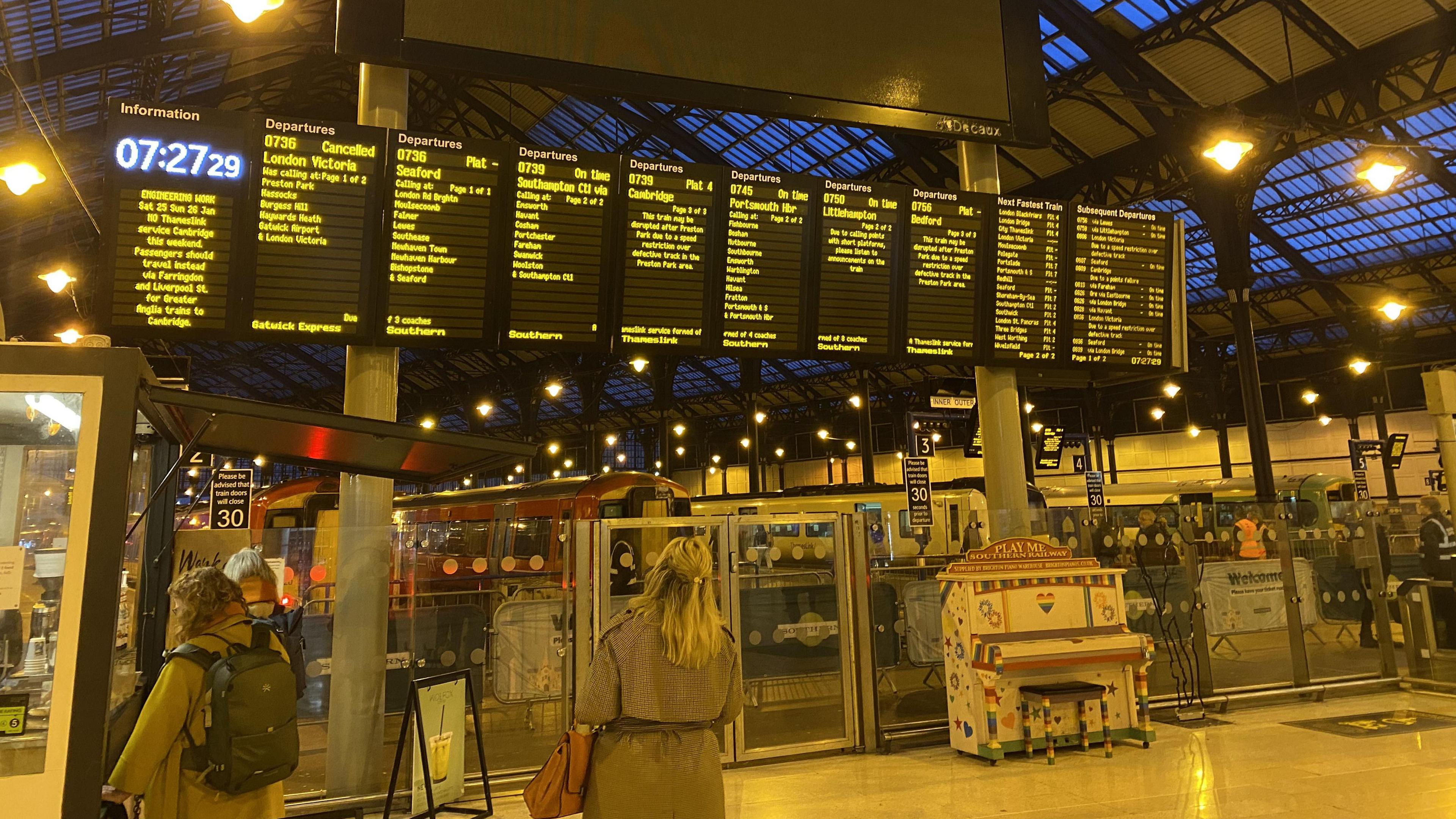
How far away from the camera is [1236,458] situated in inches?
1248

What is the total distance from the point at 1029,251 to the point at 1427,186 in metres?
19.6

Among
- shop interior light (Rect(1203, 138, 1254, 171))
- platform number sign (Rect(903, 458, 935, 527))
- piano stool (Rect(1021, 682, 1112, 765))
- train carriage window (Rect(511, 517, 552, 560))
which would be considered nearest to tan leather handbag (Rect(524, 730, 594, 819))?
piano stool (Rect(1021, 682, 1112, 765))

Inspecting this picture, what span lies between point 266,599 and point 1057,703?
5253 mm

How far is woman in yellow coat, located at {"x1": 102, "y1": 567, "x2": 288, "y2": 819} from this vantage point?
9.84 feet

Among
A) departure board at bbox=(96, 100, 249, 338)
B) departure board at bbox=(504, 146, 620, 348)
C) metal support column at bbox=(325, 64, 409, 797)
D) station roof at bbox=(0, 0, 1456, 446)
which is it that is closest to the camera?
departure board at bbox=(96, 100, 249, 338)

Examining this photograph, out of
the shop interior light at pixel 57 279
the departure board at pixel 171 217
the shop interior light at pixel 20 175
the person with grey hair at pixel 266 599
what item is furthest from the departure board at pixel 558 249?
the shop interior light at pixel 57 279

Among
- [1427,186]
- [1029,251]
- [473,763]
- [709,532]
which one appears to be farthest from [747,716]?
[1427,186]

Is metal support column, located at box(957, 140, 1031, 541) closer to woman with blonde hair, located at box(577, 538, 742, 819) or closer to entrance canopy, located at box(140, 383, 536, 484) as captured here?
entrance canopy, located at box(140, 383, 536, 484)

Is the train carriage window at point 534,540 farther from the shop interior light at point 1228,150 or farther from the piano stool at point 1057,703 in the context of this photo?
the shop interior light at point 1228,150

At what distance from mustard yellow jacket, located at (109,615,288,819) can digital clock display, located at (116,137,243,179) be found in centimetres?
342

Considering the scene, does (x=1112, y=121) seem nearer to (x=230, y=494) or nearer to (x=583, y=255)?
(x=583, y=255)

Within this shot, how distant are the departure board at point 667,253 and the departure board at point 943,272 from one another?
1.72 metres

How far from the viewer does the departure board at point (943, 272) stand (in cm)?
718

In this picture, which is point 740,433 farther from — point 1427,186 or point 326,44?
point 326,44
